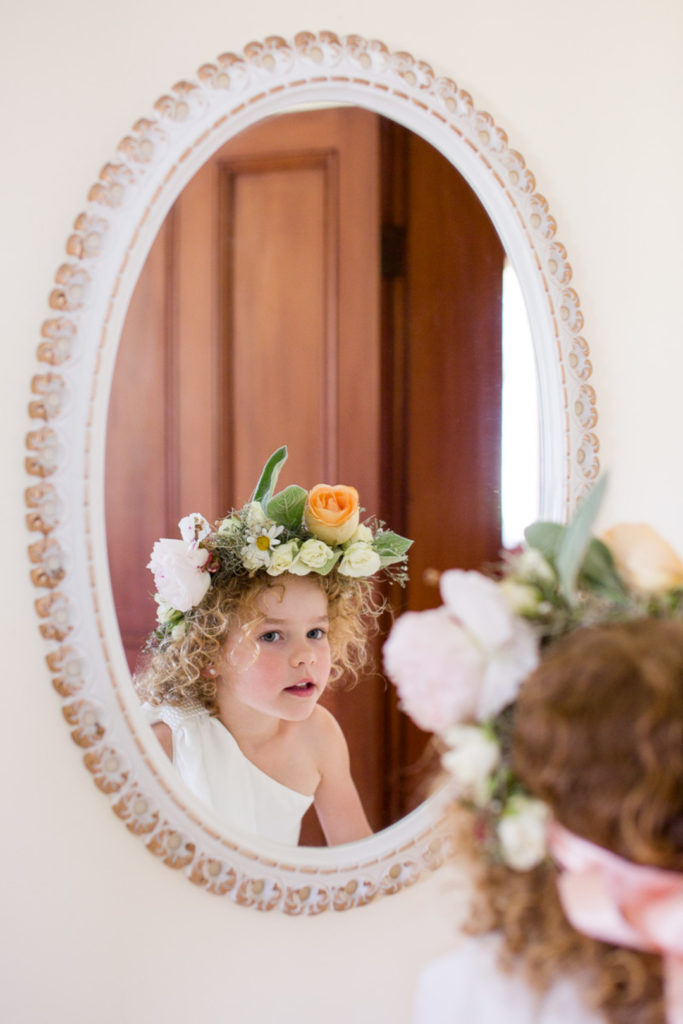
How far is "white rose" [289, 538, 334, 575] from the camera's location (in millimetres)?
1062

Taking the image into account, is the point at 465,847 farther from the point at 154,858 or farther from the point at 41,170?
the point at 41,170

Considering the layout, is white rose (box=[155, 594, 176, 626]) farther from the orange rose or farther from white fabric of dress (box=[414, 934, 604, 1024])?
white fabric of dress (box=[414, 934, 604, 1024])

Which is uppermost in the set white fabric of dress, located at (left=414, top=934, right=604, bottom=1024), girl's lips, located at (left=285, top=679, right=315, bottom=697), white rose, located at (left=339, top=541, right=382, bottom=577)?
white rose, located at (left=339, top=541, right=382, bottom=577)

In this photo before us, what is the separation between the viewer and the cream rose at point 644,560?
2.70 ft

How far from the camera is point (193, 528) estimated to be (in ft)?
3.32

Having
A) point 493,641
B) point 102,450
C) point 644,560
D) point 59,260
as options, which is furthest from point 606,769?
point 59,260

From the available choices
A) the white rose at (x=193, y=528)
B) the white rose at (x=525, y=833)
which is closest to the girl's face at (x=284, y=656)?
the white rose at (x=193, y=528)

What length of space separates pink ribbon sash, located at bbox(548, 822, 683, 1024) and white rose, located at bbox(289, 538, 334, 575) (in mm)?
465

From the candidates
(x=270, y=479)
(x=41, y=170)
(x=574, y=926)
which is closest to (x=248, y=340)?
(x=270, y=479)

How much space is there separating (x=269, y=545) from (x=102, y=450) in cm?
22

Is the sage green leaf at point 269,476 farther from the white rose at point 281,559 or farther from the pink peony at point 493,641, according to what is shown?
the pink peony at point 493,641

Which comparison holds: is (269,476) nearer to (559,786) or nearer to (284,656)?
(284,656)

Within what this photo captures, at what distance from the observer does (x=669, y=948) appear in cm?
66

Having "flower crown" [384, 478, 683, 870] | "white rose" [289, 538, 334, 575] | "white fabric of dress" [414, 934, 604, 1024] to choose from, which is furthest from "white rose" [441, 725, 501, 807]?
"white rose" [289, 538, 334, 575]
